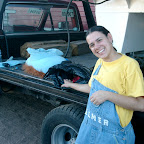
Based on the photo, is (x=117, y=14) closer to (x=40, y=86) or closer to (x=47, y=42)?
(x=40, y=86)

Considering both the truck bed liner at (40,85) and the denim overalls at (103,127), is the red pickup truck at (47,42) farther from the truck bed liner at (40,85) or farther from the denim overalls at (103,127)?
the denim overalls at (103,127)

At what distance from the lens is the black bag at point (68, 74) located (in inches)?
76.5

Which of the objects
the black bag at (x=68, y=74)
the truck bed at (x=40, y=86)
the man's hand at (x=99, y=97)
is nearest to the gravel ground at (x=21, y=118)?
the truck bed at (x=40, y=86)

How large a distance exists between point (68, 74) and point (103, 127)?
2.86 feet

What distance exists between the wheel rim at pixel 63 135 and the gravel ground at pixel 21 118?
2.21ft

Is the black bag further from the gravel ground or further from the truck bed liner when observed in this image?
the gravel ground

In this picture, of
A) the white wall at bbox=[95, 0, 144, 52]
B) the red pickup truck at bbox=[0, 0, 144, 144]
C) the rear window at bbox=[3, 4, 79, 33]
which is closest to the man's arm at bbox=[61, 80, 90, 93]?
the red pickup truck at bbox=[0, 0, 144, 144]

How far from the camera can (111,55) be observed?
1319 mm

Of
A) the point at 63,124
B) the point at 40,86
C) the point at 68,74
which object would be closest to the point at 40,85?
the point at 40,86

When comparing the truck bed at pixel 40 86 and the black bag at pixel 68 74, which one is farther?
the black bag at pixel 68 74

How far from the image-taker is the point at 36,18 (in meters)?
3.84

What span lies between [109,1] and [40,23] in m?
2.01

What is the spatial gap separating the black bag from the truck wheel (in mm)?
265

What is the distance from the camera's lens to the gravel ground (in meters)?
2.60
